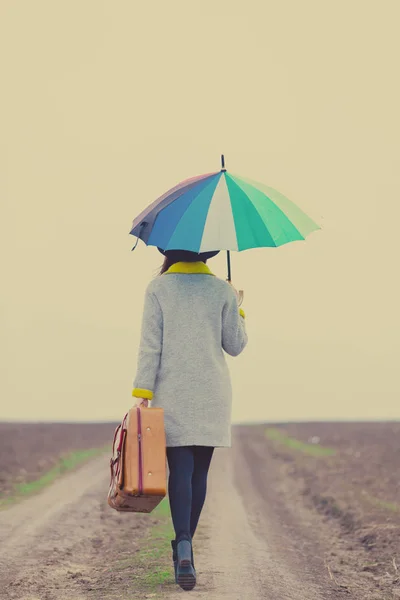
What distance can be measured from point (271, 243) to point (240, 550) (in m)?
3.51

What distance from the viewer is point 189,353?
5664 mm

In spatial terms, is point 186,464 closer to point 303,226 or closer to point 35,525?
point 303,226

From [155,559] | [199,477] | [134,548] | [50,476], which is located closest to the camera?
[199,477]

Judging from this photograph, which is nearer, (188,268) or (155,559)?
(188,268)

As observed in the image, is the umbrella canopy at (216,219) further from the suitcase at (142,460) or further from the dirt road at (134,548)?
the dirt road at (134,548)

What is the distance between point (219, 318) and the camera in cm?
578

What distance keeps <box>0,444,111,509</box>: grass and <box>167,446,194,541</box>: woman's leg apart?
6.56 metres

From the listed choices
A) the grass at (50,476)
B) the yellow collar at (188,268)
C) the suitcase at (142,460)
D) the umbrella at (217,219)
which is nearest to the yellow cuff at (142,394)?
the suitcase at (142,460)

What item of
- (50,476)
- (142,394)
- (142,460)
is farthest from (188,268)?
(50,476)

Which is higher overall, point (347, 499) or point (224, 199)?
point (224, 199)

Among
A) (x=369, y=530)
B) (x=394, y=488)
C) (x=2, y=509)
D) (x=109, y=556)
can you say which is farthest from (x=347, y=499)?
(x=109, y=556)

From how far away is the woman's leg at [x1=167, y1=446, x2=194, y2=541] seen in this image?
5617 millimetres

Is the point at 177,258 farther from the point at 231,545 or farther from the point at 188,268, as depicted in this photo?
the point at 231,545

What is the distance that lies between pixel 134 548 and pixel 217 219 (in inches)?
153
